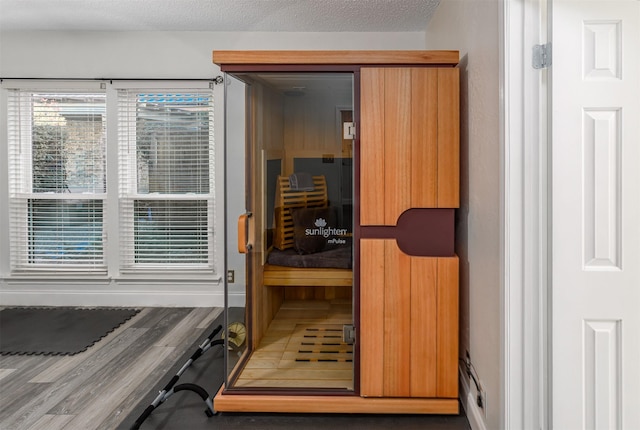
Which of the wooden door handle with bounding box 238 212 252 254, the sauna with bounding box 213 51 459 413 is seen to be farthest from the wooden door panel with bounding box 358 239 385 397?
the wooden door handle with bounding box 238 212 252 254

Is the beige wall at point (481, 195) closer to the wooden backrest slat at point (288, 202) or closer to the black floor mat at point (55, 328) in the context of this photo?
the wooden backrest slat at point (288, 202)

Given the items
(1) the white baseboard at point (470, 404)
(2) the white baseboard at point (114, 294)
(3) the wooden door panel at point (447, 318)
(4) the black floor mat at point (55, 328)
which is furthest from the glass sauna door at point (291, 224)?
(2) the white baseboard at point (114, 294)

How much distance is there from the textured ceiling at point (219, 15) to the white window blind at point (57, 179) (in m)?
0.65

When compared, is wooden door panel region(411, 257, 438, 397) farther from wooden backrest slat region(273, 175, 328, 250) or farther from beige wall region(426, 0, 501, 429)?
wooden backrest slat region(273, 175, 328, 250)

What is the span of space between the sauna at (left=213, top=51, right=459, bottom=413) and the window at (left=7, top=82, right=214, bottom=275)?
77.5 inches

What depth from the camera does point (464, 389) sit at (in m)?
2.43

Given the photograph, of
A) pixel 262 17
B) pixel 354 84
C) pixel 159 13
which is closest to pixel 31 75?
pixel 159 13

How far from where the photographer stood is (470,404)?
226cm

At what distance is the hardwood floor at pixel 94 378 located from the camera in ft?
7.50

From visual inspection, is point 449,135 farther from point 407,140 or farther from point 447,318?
point 447,318

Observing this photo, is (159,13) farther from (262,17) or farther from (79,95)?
(79,95)

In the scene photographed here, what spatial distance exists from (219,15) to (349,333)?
105 inches

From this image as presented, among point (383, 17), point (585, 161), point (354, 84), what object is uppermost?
point (383, 17)

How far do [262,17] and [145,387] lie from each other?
9.18 ft
